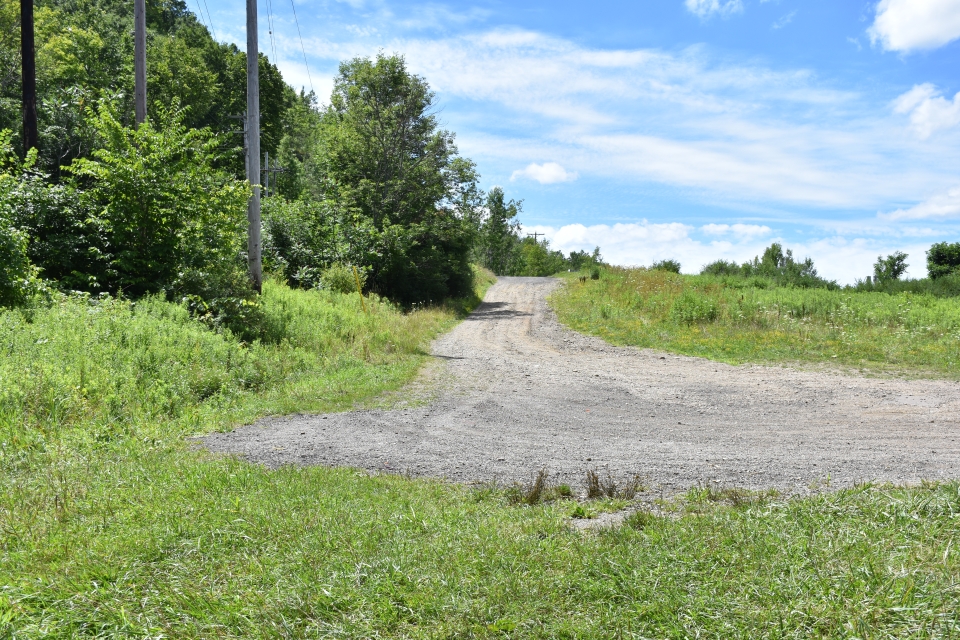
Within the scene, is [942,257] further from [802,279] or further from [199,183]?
[199,183]

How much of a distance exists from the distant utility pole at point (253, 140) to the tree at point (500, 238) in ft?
167

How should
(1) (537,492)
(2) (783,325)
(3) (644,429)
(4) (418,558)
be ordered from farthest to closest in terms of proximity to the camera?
(2) (783,325) → (3) (644,429) → (1) (537,492) → (4) (418,558)

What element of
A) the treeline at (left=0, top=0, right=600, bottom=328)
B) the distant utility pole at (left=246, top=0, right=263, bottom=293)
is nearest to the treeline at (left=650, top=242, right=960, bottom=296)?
the treeline at (left=0, top=0, right=600, bottom=328)

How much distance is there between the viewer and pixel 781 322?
18125 mm

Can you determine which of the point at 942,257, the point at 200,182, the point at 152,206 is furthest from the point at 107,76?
the point at 942,257

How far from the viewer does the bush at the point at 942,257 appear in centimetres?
5634

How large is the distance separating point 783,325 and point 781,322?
37cm

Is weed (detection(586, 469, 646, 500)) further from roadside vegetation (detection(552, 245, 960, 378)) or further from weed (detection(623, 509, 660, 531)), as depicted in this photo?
roadside vegetation (detection(552, 245, 960, 378))

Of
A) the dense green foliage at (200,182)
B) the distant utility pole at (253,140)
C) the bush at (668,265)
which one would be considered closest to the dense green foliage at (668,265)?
the bush at (668,265)

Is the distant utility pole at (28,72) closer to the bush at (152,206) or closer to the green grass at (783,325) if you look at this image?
the bush at (152,206)

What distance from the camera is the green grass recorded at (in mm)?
14312

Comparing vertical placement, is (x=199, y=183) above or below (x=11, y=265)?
above

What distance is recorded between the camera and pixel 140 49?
15703 millimetres

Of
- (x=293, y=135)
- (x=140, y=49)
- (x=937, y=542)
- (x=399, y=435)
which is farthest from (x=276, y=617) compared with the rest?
(x=293, y=135)
